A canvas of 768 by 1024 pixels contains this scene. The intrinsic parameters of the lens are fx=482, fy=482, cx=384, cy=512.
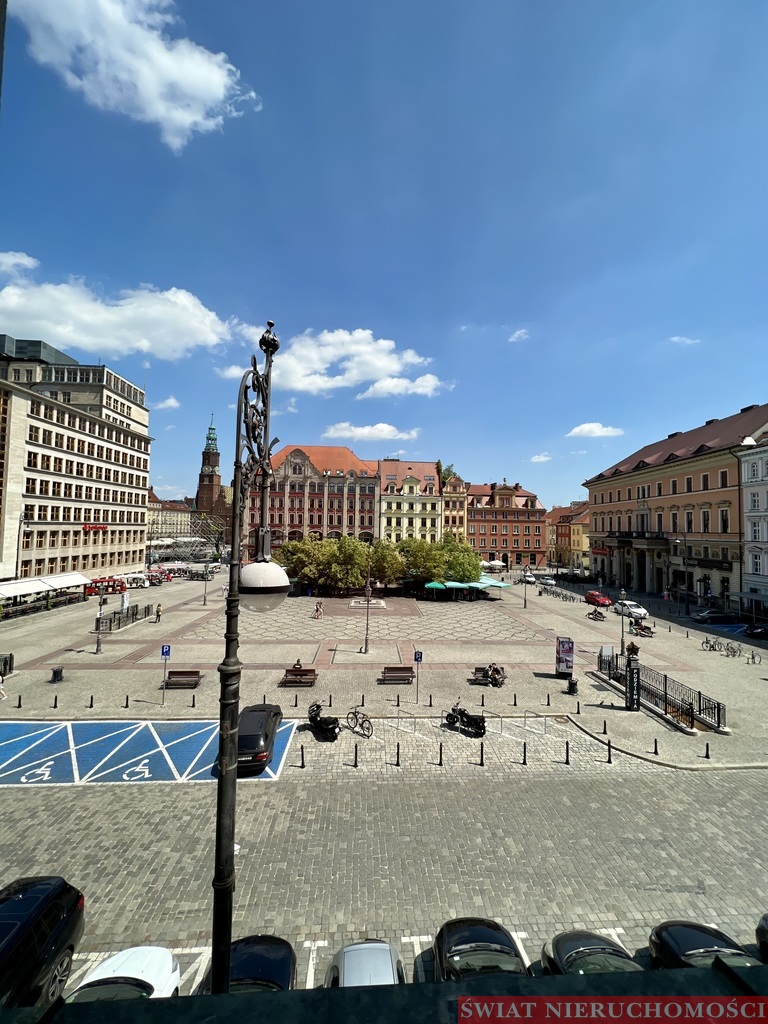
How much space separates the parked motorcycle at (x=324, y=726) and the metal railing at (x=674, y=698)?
508 inches

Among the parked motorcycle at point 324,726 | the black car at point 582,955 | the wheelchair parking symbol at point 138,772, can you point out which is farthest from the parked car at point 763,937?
the wheelchair parking symbol at point 138,772

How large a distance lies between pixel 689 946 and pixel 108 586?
179 ft

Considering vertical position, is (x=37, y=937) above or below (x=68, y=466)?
below

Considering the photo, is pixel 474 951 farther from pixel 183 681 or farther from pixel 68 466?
pixel 68 466

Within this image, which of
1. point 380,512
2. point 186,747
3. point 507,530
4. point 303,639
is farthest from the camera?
point 507,530

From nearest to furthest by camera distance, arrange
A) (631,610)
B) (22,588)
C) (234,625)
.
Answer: (234,625) → (22,588) → (631,610)

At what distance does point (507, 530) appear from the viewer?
311 ft

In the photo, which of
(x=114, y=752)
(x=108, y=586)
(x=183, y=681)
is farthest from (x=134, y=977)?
(x=108, y=586)

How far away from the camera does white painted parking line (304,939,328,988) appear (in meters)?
7.65

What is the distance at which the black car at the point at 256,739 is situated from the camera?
13.9 metres

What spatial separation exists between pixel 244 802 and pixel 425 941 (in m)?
5.93

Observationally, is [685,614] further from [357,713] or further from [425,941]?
[425,941]

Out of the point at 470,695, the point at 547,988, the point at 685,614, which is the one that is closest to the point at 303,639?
the point at 470,695

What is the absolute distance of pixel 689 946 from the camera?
294 inches
